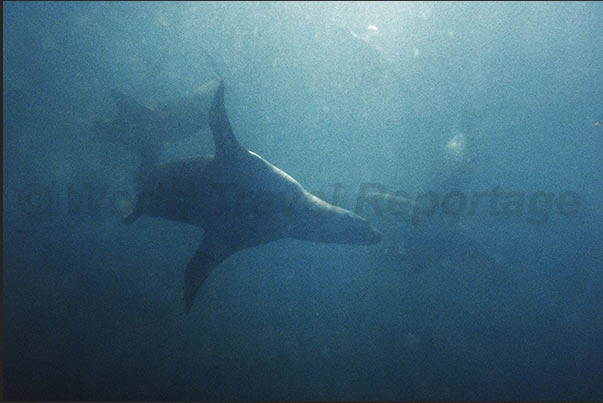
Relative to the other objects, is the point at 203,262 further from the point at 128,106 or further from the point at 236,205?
the point at 128,106

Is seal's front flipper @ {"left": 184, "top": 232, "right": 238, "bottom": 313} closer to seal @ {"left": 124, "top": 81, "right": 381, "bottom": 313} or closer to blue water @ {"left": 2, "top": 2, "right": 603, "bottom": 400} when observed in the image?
seal @ {"left": 124, "top": 81, "right": 381, "bottom": 313}

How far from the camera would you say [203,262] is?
5.77 m

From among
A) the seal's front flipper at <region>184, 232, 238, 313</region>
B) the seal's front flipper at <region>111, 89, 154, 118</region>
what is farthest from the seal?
the seal's front flipper at <region>111, 89, 154, 118</region>

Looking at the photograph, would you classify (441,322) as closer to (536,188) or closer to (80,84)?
(536,188)

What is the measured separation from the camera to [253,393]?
8.73 m

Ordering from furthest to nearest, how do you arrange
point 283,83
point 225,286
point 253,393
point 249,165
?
1. point 283,83
2. point 225,286
3. point 253,393
4. point 249,165

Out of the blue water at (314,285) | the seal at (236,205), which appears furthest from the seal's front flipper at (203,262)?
the blue water at (314,285)

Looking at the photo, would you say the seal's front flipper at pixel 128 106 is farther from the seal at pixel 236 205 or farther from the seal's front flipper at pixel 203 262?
the seal's front flipper at pixel 203 262

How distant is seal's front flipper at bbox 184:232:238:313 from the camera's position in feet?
18.6

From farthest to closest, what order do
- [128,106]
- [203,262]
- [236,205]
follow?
[128,106]
[203,262]
[236,205]

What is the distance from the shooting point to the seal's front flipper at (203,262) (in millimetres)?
5664

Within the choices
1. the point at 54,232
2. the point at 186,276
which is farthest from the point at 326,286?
the point at 54,232

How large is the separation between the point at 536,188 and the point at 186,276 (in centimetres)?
1902

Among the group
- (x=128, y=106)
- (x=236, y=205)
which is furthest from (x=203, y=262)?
(x=128, y=106)
